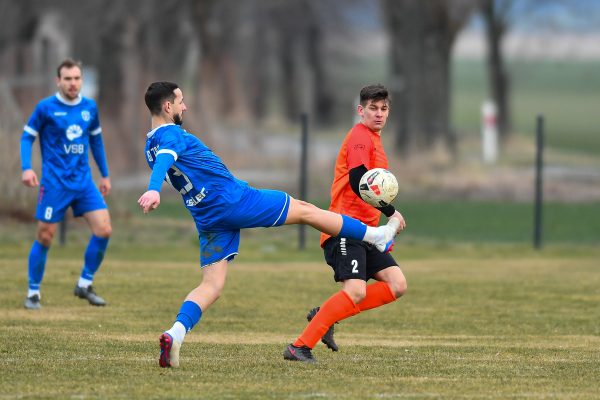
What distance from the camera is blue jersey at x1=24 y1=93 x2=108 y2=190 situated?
39.9 feet

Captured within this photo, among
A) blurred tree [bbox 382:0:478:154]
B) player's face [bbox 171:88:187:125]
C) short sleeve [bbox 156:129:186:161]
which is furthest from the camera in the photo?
blurred tree [bbox 382:0:478:154]

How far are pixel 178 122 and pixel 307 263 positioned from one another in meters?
7.86

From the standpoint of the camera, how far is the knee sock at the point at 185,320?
843 centimetres

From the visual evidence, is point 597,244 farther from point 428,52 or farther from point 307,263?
point 428,52

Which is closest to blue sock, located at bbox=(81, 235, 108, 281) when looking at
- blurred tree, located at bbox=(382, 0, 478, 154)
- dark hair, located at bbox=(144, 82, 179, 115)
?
dark hair, located at bbox=(144, 82, 179, 115)

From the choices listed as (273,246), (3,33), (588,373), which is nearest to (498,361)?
(588,373)

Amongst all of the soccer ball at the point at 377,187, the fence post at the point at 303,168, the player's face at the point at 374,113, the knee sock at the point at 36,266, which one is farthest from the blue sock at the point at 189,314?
the fence post at the point at 303,168

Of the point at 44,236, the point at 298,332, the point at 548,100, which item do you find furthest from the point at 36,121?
the point at 548,100

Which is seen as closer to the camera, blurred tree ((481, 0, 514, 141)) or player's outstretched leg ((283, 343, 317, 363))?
player's outstretched leg ((283, 343, 317, 363))

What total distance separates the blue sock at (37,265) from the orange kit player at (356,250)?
371cm

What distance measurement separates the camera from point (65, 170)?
12.2 metres

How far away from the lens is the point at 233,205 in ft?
28.4

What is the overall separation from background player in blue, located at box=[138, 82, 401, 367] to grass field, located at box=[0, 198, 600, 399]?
0.60 metres

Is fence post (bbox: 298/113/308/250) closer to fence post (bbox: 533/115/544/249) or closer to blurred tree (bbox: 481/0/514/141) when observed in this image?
fence post (bbox: 533/115/544/249)
